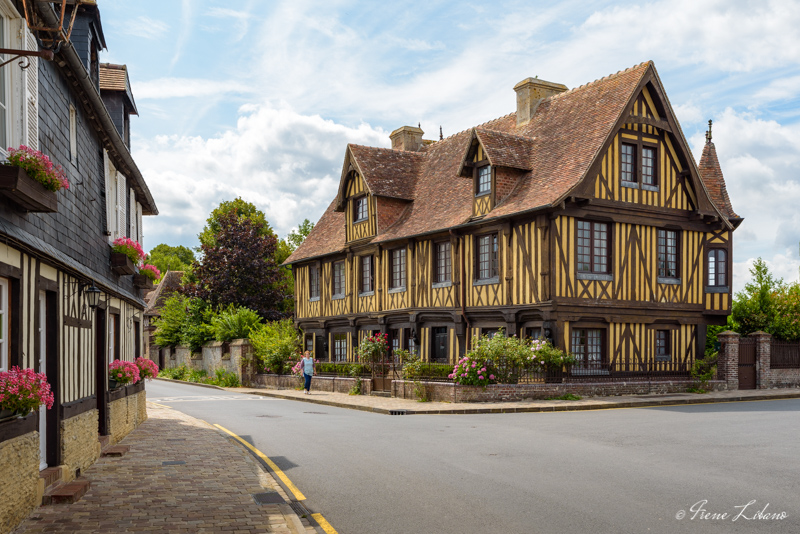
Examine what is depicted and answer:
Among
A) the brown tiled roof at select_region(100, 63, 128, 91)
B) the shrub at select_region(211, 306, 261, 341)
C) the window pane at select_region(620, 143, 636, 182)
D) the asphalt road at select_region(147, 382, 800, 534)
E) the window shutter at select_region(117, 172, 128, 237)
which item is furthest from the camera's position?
the shrub at select_region(211, 306, 261, 341)

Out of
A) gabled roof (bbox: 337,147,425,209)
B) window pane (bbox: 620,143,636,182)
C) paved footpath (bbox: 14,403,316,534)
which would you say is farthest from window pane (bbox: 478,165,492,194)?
paved footpath (bbox: 14,403,316,534)

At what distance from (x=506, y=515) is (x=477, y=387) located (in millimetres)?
13841

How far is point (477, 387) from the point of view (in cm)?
2102

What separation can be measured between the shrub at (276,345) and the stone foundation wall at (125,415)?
52.7ft

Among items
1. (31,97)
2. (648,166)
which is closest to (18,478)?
(31,97)

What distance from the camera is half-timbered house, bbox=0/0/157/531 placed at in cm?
748

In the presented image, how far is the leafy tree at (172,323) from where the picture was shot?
45406 mm

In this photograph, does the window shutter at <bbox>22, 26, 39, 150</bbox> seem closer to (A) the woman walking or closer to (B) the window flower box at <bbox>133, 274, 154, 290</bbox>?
(B) the window flower box at <bbox>133, 274, 154, 290</bbox>

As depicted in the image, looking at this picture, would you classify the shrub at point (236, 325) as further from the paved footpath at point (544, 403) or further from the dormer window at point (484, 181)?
the dormer window at point (484, 181)

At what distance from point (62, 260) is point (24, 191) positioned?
83.1 inches

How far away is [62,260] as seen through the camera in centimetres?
909

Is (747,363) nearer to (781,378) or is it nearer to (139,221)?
(781,378)

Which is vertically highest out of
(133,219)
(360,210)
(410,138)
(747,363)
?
(410,138)

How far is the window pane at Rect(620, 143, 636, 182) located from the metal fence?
25.0ft
